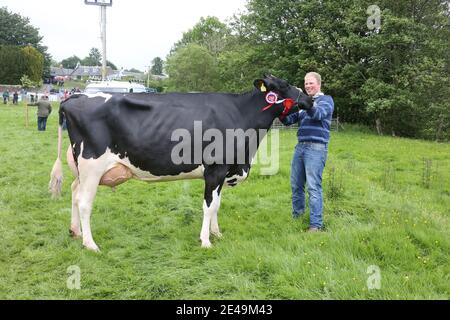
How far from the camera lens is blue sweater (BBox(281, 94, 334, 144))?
5.47m

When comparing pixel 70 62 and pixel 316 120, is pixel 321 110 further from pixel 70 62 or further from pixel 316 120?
pixel 70 62

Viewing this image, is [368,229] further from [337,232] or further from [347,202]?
[347,202]

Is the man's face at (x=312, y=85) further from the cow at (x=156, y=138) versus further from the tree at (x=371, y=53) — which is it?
the tree at (x=371, y=53)

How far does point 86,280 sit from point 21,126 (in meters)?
17.4

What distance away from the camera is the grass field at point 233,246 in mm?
4148

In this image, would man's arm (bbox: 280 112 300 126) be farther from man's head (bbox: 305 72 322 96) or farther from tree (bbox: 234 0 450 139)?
tree (bbox: 234 0 450 139)

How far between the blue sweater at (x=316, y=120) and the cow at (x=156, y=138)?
185mm

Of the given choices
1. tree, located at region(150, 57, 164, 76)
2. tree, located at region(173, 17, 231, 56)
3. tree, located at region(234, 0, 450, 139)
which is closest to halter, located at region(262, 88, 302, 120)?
tree, located at region(234, 0, 450, 139)

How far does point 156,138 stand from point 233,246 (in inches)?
65.4

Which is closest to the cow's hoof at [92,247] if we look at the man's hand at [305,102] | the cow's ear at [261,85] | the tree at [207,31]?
the cow's ear at [261,85]

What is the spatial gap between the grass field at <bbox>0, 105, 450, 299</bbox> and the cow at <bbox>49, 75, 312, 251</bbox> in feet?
1.83

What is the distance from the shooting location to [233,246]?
5105 mm

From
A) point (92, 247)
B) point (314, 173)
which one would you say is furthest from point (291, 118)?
point (92, 247)
